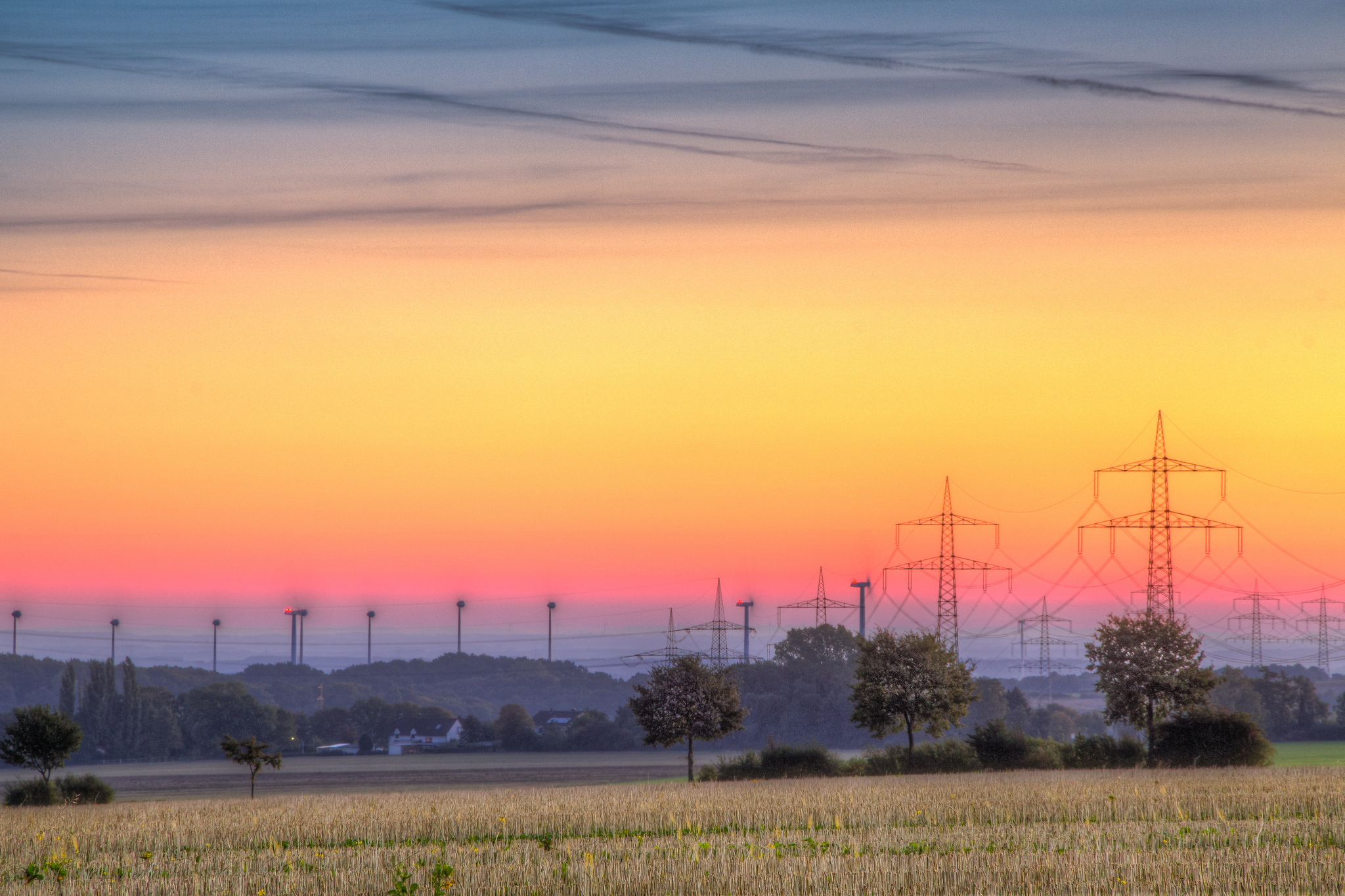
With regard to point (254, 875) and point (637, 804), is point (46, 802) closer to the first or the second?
point (637, 804)

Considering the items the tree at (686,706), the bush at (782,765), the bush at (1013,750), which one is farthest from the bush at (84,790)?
the bush at (1013,750)

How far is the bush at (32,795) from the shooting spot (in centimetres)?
7075

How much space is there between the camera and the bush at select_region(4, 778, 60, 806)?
232ft

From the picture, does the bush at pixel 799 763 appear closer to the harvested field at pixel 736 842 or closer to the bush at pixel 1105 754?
the bush at pixel 1105 754

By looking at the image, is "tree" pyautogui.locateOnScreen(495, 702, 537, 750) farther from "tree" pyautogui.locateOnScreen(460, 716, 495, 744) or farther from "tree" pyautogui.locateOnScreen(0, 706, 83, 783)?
"tree" pyautogui.locateOnScreen(0, 706, 83, 783)

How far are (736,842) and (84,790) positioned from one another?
53.5m

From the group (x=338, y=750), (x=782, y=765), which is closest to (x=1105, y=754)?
(x=782, y=765)

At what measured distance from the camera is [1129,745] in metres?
80.1

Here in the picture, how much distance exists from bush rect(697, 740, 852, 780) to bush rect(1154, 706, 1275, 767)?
19507 millimetres

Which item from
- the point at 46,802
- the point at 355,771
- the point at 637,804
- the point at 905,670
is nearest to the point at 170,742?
the point at 355,771

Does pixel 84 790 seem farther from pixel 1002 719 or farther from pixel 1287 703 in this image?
pixel 1287 703

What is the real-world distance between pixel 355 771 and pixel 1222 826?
11250 centimetres

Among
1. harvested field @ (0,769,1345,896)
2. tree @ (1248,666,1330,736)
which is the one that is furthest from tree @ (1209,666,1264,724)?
harvested field @ (0,769,1345,896)

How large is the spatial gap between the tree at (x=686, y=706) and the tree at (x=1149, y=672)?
24.2 metres
